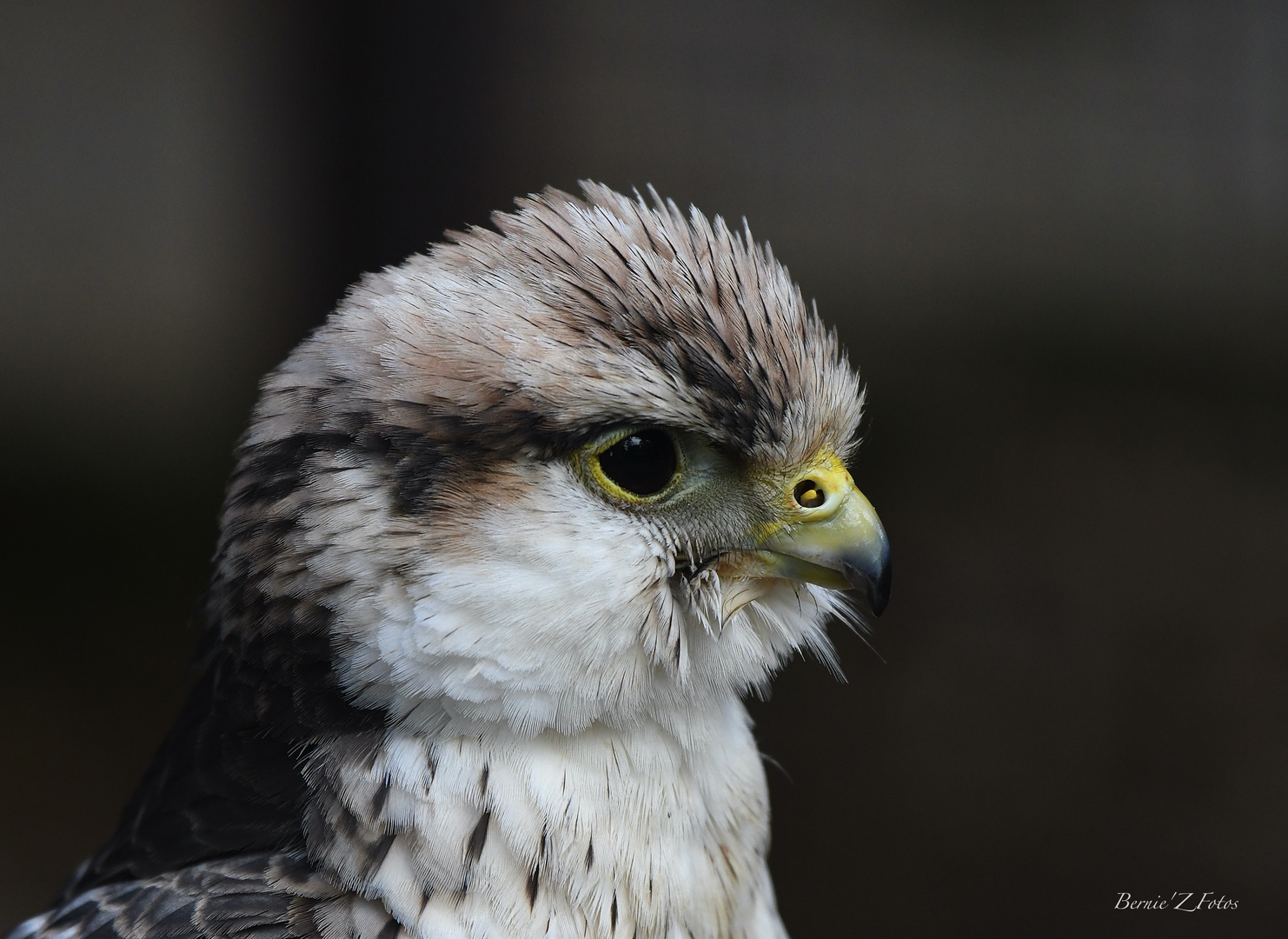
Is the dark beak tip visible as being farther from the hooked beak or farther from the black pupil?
the black pupil

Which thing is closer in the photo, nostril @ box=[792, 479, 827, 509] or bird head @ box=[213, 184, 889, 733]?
bird head @ box=[213, 184, 889, 733]

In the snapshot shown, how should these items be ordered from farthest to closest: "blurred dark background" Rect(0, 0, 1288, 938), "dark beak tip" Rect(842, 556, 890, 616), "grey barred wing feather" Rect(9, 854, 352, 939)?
"blurred dark background" Rect(0, 0, 1288, 938)
"dark beak tip" Rect(842, 556, 890, 616)
"grey barred wing feather" Rect(9, 854, 352, 939)

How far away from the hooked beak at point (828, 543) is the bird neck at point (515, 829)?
0.99 feet

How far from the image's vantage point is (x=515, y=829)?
1.48 meters

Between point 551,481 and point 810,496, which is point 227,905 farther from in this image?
point 810,496

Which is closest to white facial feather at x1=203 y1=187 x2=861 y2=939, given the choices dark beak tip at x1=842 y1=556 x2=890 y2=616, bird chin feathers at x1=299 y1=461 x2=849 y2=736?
bird chin feathers at x1=299 y1=461 x2=849 y2=736

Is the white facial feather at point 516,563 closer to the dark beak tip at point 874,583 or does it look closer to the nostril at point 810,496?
the nostril at point 810,496

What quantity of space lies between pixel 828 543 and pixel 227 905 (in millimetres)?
992

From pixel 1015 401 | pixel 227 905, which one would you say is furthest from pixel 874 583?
pixel 1015 401

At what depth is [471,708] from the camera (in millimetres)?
1473

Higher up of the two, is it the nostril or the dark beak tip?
the nostril

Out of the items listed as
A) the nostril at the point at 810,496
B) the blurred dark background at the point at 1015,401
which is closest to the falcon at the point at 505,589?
the nostril at the point at 810,496

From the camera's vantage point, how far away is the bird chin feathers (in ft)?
4.71

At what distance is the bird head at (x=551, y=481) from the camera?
1448 millimetres
